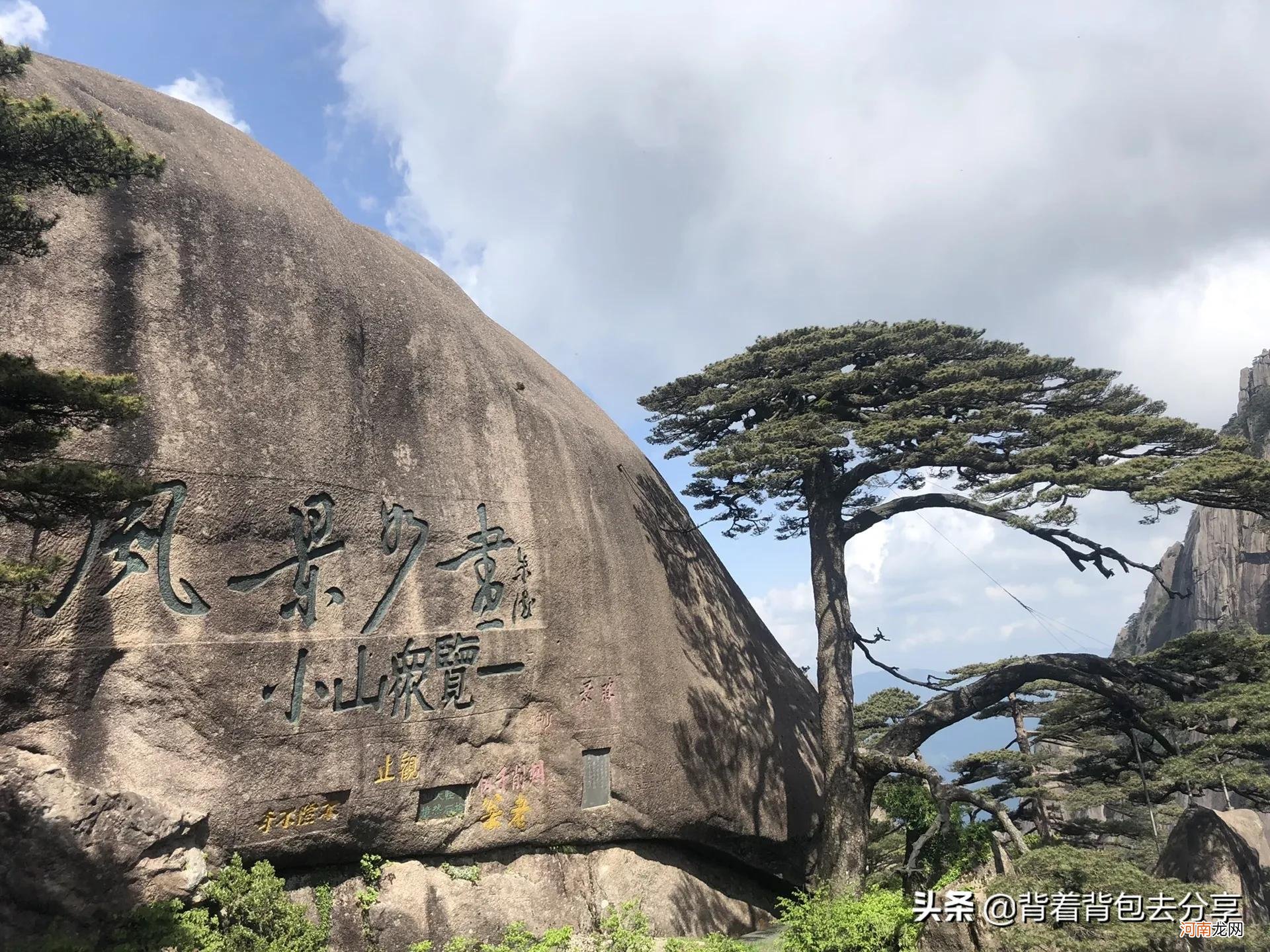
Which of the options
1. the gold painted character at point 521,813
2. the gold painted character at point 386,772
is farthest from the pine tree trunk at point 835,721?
the gold painted character at point 386,772

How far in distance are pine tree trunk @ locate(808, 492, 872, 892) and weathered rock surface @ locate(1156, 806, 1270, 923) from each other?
13.8ft

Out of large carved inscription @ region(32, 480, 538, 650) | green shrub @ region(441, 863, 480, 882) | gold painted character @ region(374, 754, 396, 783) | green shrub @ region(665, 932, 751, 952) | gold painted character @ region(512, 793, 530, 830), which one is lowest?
green shrub @ region(665, 932, 751, 952)

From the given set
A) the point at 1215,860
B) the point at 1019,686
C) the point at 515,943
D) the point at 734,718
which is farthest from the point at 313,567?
the point at 1215,860

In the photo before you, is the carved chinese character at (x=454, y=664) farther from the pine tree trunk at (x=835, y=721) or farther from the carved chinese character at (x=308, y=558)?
the pine tree trunk at (x=835, y=721)

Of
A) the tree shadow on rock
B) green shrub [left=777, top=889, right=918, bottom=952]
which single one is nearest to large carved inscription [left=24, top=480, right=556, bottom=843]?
the tree shadow on rock

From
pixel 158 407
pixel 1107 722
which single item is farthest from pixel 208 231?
pixel 1107 722

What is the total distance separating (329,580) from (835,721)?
6.38 m

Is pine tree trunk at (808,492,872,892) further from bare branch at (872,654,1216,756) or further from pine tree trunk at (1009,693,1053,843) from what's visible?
pine tree trunk at (1009,693,1053,843)

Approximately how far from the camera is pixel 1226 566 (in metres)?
31.1

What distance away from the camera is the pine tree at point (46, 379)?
418 cm

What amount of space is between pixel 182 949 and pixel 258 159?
7.39m

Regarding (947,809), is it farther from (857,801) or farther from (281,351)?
(281,351)

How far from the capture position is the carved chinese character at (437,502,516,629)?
26.6ft

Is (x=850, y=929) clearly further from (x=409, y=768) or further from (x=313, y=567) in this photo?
(x=313, y=567)
